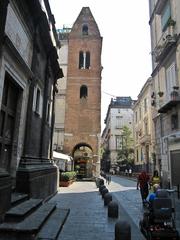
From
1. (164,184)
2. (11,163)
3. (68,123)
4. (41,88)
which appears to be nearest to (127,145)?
(68,123)

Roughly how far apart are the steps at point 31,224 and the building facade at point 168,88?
895cm

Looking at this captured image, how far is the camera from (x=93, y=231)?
7312 millimetres

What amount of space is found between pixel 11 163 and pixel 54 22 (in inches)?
436

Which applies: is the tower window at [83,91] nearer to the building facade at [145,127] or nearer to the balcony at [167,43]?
the building facade at [145,127]

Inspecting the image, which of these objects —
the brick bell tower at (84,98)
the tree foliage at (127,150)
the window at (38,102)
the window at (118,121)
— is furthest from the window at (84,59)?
the window at (118,121)

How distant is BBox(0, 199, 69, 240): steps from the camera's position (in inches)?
227

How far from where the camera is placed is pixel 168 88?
16312mm

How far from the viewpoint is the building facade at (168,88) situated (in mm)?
15016

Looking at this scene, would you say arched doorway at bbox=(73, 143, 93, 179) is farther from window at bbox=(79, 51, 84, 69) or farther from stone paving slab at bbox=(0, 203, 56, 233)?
stone paving slab at bbox=(0, 203, 56, 233)

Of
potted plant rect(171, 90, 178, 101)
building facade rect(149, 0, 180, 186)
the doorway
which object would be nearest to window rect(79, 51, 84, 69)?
building facade rect(149, 0, 180, 186)

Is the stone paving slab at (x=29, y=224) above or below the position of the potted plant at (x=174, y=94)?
below

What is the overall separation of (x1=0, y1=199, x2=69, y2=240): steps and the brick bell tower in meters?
21.9

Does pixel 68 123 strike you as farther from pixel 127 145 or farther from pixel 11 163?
pixel 127 145

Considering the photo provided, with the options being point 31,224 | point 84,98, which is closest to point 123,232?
point 31,224
